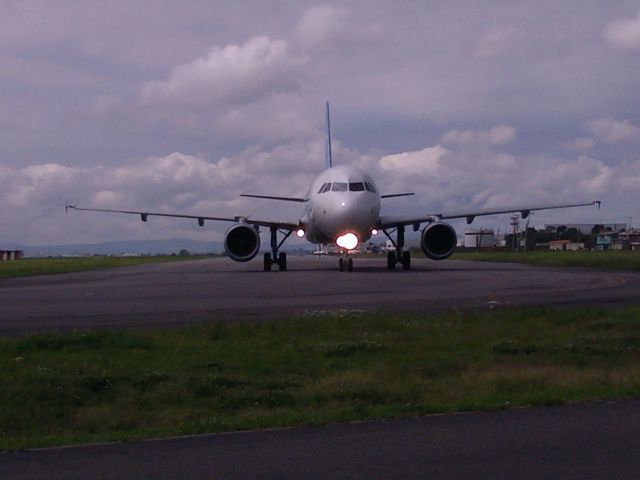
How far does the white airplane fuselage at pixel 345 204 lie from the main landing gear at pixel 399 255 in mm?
3292

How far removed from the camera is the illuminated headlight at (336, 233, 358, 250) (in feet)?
133

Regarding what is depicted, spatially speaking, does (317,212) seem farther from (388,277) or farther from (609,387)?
(609,387)

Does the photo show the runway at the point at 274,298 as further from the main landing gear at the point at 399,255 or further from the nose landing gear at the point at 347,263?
the main landing gear at the point at 399,255

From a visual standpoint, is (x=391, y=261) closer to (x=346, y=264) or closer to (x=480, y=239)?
(x=346, y=264)

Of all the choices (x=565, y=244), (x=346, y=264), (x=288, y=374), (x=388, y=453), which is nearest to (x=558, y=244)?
(x=565, y=244)

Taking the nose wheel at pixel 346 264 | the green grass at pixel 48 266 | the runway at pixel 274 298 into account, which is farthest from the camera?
the green grass at pixel 48 266

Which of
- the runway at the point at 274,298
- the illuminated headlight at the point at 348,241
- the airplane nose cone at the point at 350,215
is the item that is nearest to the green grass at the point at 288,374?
the runway at the point at 274,298

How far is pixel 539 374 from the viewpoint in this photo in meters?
12.3

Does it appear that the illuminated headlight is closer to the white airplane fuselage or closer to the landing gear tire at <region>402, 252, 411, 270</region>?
the white airplane fuselage

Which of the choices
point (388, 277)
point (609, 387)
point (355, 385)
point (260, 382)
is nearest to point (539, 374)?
point (609, 387)

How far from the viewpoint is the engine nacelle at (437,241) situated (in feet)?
137

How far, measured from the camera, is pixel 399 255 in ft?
149

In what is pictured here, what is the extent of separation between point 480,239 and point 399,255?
4288 inches

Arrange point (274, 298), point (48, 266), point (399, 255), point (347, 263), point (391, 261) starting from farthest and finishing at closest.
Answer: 1. point (48, 266)
2. point (399, 255)
3. point (391, 261)
4. point (347, 263)
5. point (274, 298)
